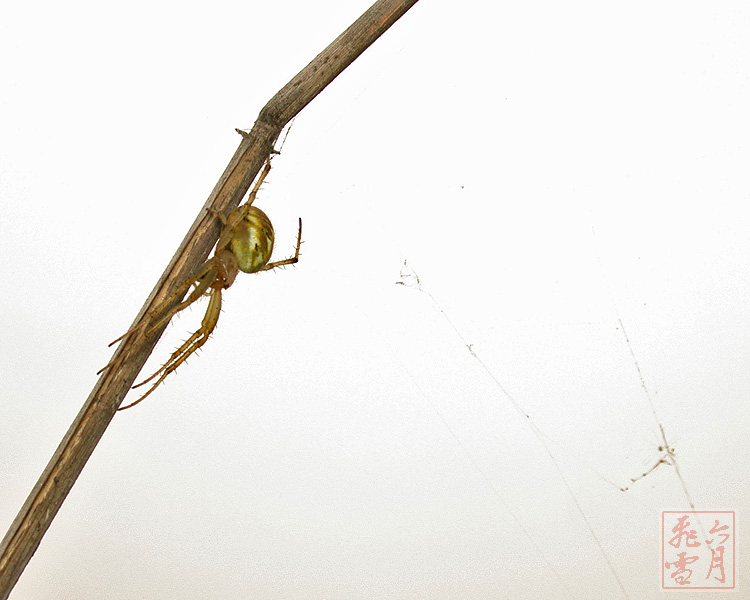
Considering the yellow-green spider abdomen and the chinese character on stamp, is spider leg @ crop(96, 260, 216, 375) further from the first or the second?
the chinese character on stamp

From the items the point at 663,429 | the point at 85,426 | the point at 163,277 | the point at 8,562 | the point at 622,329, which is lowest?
the point at 8,562

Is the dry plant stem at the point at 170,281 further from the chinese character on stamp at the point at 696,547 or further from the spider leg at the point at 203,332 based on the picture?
the chinese character on stamp at the point at 696,547

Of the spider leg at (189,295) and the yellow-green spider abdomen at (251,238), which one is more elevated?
the yellow-green spider abdomen at (251,238)

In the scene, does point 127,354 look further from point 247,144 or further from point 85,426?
point 247,144

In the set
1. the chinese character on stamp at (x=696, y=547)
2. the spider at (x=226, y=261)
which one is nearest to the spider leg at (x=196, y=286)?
the spider at (x=226, y=261)

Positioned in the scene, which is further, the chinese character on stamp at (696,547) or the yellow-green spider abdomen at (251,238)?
the chinese character on stamp at (696,547)

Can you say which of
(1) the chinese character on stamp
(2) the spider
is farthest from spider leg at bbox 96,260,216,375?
(1) the chinese character on stamp

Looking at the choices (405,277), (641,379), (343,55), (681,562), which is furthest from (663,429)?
(343,55)
